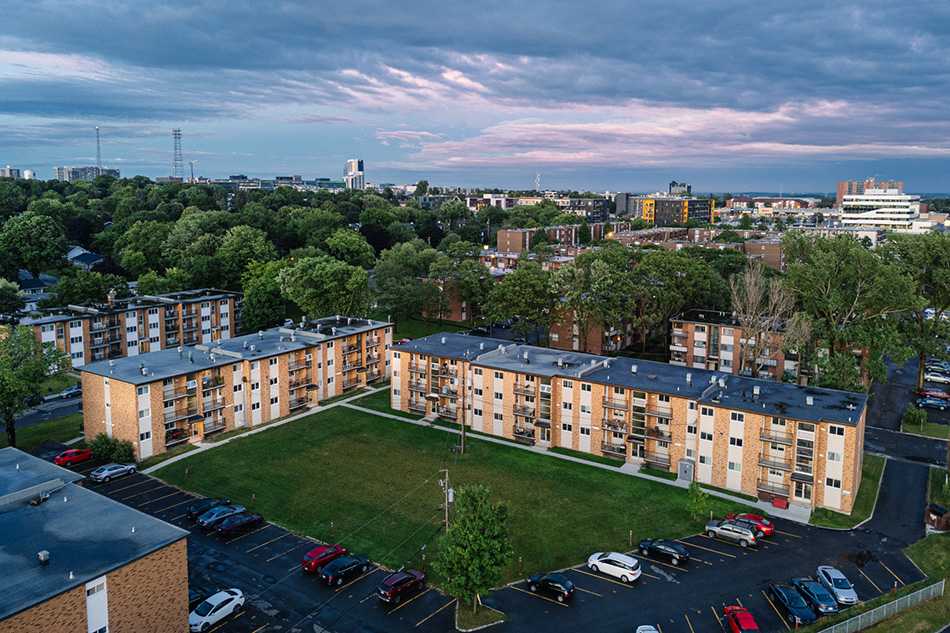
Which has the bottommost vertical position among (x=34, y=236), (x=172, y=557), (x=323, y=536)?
(x=323, y=536)

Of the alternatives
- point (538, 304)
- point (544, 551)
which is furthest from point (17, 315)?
point (544, 551)

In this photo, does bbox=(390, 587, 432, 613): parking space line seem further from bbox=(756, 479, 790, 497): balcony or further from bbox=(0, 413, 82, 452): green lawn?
bbox=(0, 413, 82, 452): green lawn

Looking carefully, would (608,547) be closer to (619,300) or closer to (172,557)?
(172,557)

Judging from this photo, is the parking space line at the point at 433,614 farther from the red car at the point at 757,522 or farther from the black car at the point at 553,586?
the red car at the point at 757,522

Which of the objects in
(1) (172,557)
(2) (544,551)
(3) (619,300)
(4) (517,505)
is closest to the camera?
(1) (172,557)

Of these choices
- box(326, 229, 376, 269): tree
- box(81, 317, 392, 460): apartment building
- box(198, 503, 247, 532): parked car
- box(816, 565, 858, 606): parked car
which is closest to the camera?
box(816, 565, 858, 606): parked car

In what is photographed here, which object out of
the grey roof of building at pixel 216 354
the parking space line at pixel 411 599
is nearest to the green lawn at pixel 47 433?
the grey roof of building at pixel 216 354

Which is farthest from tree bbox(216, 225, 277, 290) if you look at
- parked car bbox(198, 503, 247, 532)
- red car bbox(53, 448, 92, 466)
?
parked car bbox(198, 503, 247, 532)
